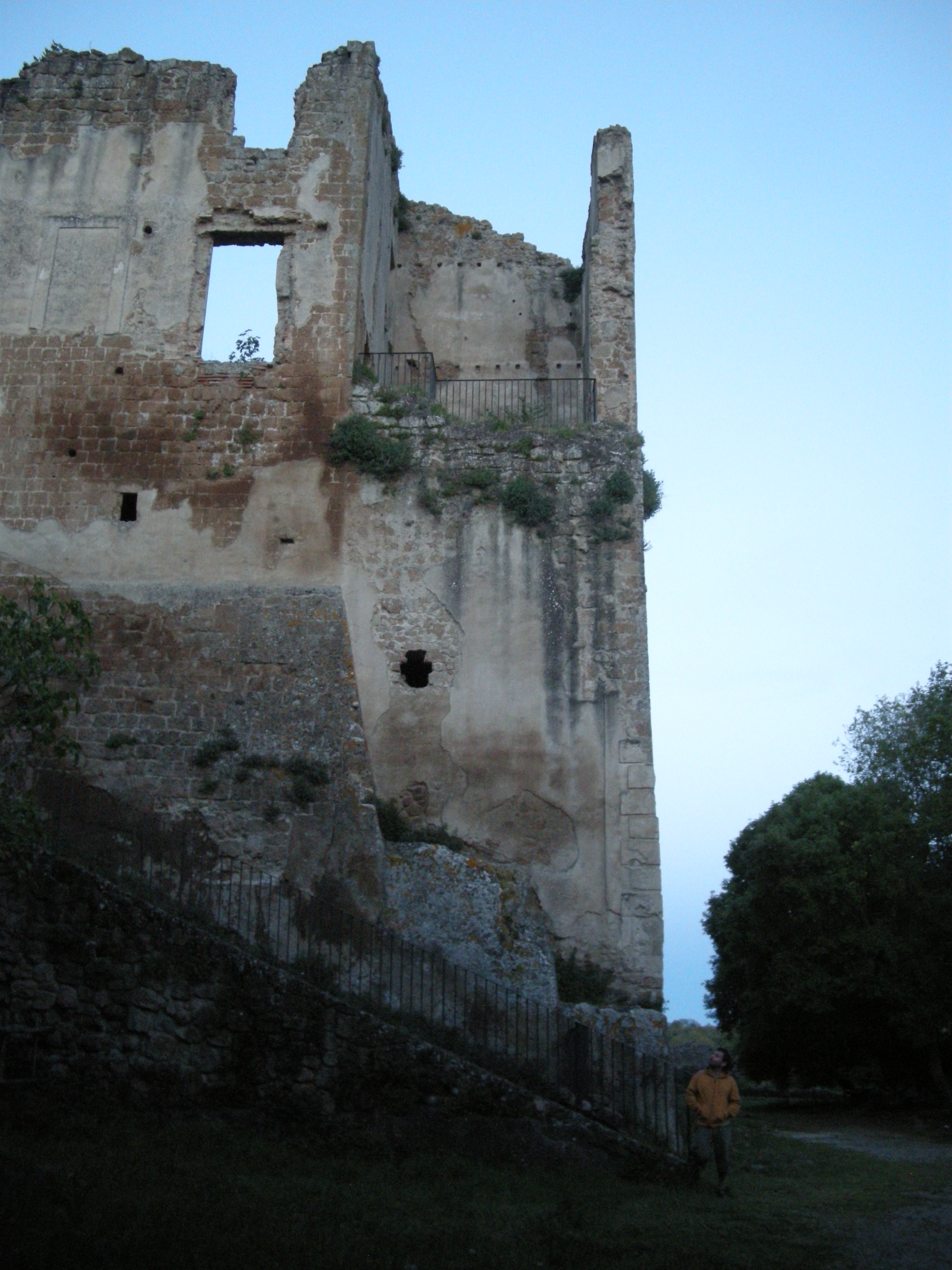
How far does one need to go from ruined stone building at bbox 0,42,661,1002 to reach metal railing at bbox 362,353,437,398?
0.91 feet

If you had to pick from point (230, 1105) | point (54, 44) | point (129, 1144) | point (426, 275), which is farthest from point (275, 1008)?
point (54, 44)

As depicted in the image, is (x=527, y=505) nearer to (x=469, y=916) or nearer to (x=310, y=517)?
(x=310, y=517)

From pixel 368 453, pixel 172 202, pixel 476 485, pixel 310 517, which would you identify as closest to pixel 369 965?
pixel 310 517

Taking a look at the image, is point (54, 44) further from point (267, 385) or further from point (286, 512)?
point (286, 512)

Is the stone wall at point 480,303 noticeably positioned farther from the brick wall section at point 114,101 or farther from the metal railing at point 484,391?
the brick wall section at point 114,101

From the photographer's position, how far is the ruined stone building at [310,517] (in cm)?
1281

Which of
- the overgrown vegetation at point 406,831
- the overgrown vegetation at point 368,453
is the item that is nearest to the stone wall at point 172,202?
the overgrown vegetation at point 368,453

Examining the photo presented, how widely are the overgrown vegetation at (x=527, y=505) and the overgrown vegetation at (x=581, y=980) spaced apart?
530 cm

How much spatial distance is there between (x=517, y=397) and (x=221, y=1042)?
11.7 m

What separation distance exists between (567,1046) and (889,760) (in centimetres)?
1471

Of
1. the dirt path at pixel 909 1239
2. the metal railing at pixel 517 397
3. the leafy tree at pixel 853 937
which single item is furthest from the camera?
the leafy tree at pixel 853 937

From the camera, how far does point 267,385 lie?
49.3ft

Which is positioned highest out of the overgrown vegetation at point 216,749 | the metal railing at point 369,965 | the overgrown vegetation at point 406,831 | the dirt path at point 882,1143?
the overgrown vegetation at point 216,749

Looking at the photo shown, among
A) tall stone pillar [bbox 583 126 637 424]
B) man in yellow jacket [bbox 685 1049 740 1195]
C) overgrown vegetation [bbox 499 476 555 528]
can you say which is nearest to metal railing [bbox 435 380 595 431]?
tall stone pillar [bbox 583 126 637 424]
